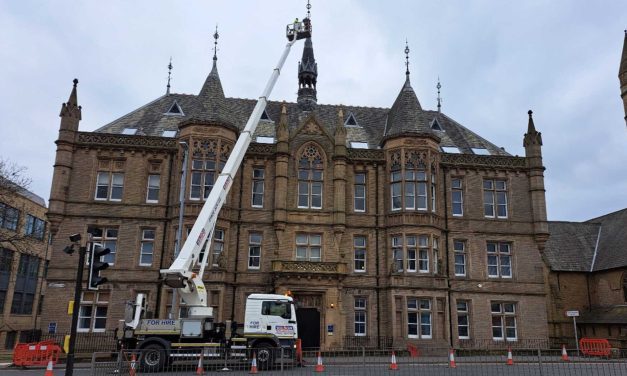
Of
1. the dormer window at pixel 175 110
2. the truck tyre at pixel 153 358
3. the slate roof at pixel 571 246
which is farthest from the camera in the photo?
the slate roof at pixel 571 246

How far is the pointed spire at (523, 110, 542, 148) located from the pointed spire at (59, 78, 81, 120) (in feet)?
97.0

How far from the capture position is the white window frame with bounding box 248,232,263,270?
30.7 m

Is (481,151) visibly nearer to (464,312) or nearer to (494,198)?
(494,198)

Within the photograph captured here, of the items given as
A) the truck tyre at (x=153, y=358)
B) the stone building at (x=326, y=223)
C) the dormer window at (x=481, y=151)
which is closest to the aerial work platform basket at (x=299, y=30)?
the stone building at (x=326, y=223)

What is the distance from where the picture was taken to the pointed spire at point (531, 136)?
3397 centimetres

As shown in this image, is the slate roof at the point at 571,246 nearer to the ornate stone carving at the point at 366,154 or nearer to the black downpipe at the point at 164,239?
the ornate stone carving at the point at 366,154

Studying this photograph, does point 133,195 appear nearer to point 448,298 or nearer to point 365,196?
point 365,196

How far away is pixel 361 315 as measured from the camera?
101ft

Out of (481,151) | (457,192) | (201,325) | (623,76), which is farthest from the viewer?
(623,76)

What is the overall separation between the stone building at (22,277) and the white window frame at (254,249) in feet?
80.3

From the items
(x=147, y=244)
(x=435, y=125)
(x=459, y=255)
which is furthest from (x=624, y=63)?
(x=147, y=244)

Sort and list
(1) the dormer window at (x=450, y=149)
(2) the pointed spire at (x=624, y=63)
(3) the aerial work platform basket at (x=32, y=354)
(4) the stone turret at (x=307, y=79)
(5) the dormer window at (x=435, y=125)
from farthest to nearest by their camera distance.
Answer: (2) the pointed spire at (x=624, y=63), (4) the stone turret at (x=307, y=79), (5) the dormer window at (x=435, y=125), (1) the dormer window at (x=450, y=149), (3) the aerial work platform basket at (x=32, y=354)

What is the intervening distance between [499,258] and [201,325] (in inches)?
828

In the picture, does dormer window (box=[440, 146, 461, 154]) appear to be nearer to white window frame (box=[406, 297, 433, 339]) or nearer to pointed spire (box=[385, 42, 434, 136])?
pointed spire (box=[385, 42, 434, 136])
